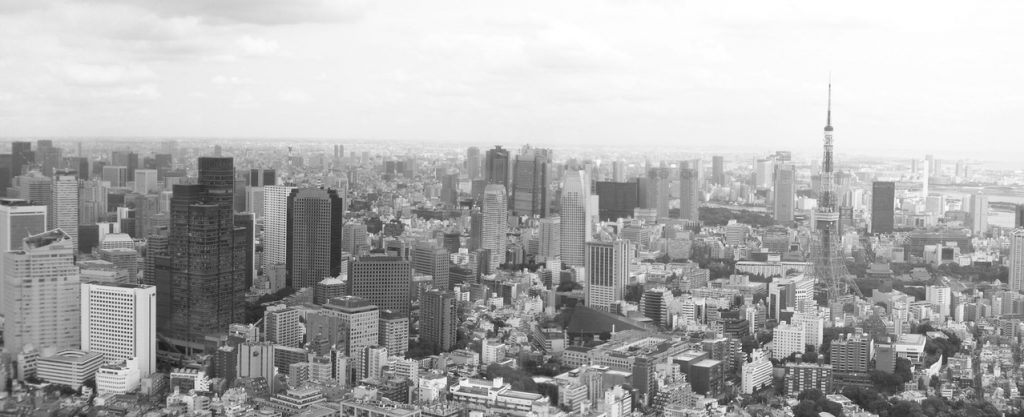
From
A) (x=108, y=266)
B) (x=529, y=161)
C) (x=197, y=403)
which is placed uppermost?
(x=529, y=161)

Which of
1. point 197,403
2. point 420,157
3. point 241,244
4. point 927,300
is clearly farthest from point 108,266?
point 927,300

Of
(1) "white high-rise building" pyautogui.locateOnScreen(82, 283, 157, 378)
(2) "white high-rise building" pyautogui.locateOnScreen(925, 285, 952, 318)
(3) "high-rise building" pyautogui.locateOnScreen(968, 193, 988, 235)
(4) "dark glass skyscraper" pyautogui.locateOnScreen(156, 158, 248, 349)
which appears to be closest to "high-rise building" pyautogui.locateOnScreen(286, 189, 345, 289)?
(4) "dark glass skyscraper" pyautogui.locateOnScreen(156, 158, 248, 349)

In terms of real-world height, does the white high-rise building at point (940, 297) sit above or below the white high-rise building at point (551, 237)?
below

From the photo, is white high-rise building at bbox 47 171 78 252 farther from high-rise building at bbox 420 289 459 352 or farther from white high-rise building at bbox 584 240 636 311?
white high-rise building at bbox 584 240 636 311

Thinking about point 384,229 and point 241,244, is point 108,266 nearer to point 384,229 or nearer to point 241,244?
point 241,244

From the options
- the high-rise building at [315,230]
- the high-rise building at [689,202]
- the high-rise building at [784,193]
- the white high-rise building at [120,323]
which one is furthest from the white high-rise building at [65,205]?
the high-rise building at [689,202]

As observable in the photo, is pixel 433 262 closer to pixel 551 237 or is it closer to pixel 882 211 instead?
pixel 551 237

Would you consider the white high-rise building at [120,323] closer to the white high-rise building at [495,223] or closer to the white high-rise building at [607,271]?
the white high-rise building at [607,271]
